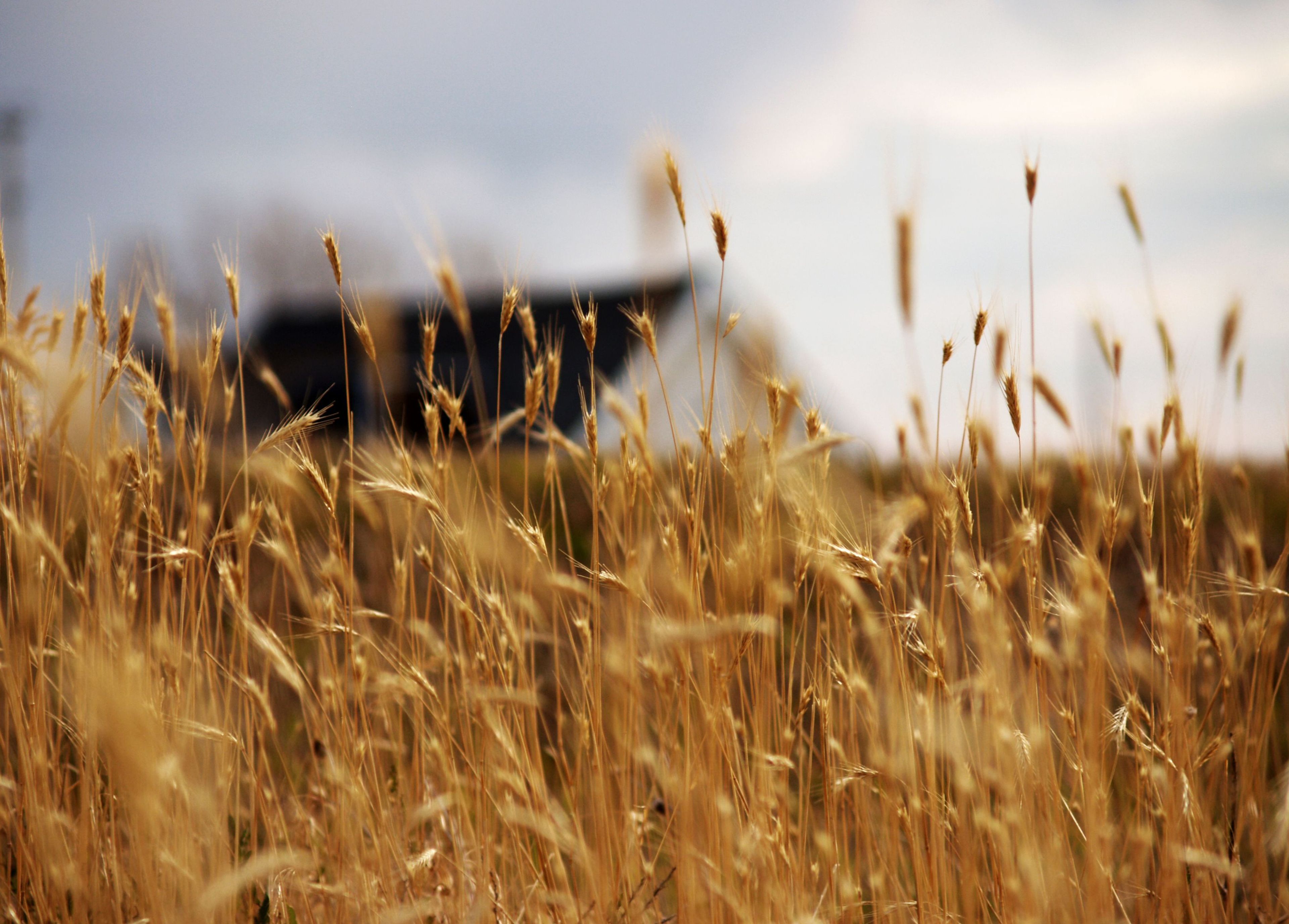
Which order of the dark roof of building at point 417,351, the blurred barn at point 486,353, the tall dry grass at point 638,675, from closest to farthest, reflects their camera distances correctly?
1. the tall dry grass at point 638,675
2. the blurred barn at point 486,353
3. the dark roof of building at point 417,351

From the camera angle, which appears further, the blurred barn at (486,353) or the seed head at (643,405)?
the blurred barn at (486,353)

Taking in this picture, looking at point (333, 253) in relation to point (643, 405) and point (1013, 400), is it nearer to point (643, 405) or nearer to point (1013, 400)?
point (643, 405)

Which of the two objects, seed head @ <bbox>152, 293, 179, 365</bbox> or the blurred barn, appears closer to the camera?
seed head @ <bbox>152, 293, 179, 365</bbox>

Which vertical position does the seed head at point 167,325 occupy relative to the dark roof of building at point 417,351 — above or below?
above

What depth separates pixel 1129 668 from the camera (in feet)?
4.84

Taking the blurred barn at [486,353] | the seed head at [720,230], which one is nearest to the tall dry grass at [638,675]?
the seed head at [720,230]

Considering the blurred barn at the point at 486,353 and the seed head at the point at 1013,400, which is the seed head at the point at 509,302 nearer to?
the seed head at the point at 1013,400

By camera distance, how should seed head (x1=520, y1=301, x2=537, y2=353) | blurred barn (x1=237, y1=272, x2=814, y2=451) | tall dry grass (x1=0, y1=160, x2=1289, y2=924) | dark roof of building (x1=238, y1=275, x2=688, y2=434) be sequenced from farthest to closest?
dark roof of building (x1=238, y1=275, x2=688, y2=434) → blurred barn (x1=237, y1=272, x2=814, y2=451) → seed head (x1=520, y1=301, x2=537, y2=353) → tall dry grass (x1=0, y1=160, x2=1289, y2=924)

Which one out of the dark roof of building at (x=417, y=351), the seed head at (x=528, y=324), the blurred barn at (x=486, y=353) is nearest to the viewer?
the seed head at (x=528, y=324)

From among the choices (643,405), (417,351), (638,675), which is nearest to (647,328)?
(643,405)

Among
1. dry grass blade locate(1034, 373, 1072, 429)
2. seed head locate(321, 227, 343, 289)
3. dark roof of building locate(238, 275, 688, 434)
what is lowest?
dark roof of building locate(238, 275, 688, 434)

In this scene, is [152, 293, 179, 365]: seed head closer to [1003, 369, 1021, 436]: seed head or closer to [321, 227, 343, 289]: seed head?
[321, 227, 343, 289]: seed head

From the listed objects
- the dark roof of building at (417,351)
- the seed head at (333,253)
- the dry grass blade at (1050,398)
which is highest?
the seed head at (333,253)

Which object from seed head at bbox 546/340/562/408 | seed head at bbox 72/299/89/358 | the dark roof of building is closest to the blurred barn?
the dark roof of building
